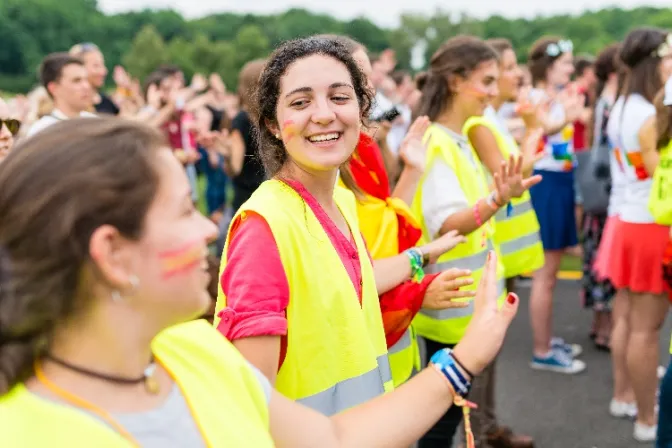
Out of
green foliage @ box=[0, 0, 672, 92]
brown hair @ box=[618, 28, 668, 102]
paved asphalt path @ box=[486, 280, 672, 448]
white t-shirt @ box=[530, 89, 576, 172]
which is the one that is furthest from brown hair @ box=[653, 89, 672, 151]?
green foliage @ box=[0, 0, 672, 92]

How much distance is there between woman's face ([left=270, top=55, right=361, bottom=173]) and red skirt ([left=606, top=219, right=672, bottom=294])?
216 centimetres

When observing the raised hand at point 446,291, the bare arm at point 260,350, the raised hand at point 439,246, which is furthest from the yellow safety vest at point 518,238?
the bare arm at point 260,350

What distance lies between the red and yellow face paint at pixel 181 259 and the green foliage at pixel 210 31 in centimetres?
4474

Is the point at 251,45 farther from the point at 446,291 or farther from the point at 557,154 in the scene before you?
the point at 446,291

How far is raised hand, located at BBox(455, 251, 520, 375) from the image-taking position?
141 cm

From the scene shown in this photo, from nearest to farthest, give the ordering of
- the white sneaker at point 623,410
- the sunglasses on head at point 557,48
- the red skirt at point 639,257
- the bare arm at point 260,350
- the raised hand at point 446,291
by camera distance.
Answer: the bare arm at point 260,350, the raised hand at point 446,291, the red skirt at point 639,257, the white sneaker at point 623,410, the sunglasses on head at point 557,48

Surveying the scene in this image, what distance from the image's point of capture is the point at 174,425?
107cm

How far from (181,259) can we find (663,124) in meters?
2.73

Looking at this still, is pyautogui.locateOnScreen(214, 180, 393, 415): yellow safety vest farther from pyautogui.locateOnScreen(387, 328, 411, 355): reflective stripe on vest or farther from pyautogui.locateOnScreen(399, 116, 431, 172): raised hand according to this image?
pyautogui.locateOnScreen(399, 116, 431, 172): raised hand

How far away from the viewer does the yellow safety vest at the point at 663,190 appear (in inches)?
123

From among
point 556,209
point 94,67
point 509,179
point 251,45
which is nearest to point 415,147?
point 509,179

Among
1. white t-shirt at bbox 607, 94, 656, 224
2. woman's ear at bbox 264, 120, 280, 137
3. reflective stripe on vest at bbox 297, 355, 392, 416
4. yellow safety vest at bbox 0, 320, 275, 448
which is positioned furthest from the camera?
white t-shirt at bbox 607, 94, 656, 224

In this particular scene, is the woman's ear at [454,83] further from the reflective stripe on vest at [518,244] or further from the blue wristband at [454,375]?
the blue wristband at [454,375]

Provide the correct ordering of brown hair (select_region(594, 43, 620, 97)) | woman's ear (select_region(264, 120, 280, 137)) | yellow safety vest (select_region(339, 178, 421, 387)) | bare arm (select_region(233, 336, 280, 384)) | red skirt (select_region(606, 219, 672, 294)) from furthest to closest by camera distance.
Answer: brown hair (select_region(594, 43, 620, 97)) → red skirt (select_region(606, 219, 672, 294)) → yellow safety vest (select_region(339, 178, 421, 387)) → woman's ear (select_region(264, 120, 280, 137)) → bare arm (select_region(233, 336, 280, 384))
